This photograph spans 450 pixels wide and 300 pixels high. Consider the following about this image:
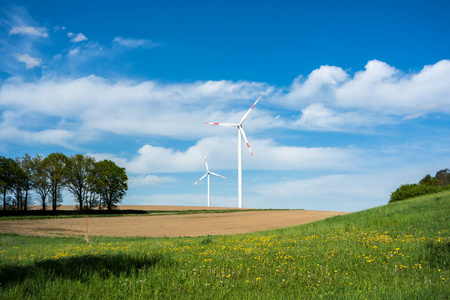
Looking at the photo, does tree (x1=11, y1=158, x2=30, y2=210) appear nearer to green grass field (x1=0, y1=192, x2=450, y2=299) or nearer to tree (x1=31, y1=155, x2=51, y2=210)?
tree (x1=31, y1=155, x2=51, y2=210)

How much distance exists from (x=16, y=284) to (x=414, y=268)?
1094 centimetres

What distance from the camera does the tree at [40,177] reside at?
6866cm

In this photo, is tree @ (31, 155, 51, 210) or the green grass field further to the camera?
tree @ (31, 155, 51, 210)

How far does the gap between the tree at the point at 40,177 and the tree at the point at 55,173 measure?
600 millimetres

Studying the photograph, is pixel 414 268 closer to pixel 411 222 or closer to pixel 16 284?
pixel 16 284

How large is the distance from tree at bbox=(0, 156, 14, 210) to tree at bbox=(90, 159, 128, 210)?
15.6 metres

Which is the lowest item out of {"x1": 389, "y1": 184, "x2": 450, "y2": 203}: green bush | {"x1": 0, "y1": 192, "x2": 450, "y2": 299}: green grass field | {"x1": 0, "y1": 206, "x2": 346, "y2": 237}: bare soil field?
{"x1": 0, "y1": 206, "x2": 346, "y2": 237}: bare soil field

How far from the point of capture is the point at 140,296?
23.0 ft

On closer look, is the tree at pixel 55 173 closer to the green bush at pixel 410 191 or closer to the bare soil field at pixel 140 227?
the bare soil field at pixel 140 227

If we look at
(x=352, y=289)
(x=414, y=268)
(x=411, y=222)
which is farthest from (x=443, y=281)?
(x=411, y=222)

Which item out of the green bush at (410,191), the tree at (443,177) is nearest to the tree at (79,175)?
the green bush at (410,191)

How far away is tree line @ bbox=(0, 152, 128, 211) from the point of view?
6612 centimetres

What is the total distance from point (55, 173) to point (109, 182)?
11.4m

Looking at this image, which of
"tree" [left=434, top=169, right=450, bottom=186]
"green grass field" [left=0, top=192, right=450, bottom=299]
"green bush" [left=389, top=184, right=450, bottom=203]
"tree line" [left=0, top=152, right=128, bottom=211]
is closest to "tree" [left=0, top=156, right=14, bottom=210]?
"tree line" [left=0, top=152, right=128, bottom=211]
